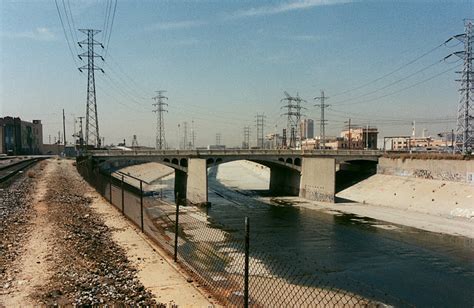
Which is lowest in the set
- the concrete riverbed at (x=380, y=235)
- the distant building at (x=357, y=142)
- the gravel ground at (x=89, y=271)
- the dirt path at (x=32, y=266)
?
the concrete riverbed at (x=380, y=235)

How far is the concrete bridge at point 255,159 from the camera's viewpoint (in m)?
61.7

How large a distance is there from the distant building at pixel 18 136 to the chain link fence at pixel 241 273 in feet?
367

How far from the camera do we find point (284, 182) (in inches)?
3157

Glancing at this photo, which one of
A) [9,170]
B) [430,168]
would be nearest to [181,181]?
[9,170]

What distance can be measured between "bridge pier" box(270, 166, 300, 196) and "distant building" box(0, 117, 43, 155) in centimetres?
9255

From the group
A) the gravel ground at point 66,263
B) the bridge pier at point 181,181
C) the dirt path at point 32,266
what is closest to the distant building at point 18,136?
the bridge pier at point 181,181

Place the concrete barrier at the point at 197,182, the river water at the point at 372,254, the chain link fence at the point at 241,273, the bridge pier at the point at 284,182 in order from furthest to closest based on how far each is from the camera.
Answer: the bridge pier at the point at 284,182 < the concrete barrier at the point at 197,182 < the river water at the point at 372,254 < the chain link fence at the point at 241,273

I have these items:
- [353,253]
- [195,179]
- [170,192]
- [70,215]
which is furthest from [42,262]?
[170,192]

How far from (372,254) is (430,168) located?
3477 cm

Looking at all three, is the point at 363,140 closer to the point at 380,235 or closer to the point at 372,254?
the point at 380,235

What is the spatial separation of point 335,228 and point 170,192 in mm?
43144

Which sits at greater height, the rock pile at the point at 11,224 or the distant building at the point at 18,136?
the distant building at the point at 18,136

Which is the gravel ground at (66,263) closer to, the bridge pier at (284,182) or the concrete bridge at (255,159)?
the concrete bridge at (255,159)

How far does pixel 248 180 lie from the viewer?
352 feet
